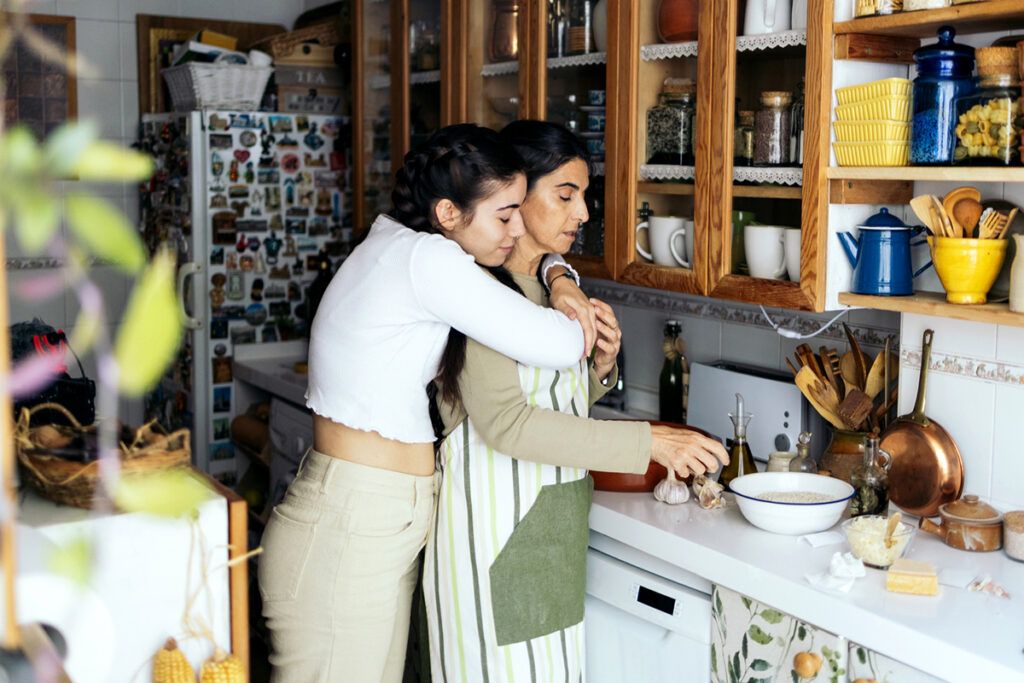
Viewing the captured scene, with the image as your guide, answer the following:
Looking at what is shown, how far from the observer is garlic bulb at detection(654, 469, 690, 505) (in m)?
2.26

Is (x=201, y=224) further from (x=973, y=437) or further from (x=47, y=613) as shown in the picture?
(x=47, y=613)

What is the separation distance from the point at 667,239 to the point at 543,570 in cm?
79

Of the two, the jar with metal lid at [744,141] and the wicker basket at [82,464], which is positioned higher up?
the jar with metal lid at [744,141]

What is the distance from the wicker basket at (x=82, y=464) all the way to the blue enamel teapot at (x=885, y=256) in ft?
4.18

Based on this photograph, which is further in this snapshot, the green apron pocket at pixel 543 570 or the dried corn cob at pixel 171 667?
the green apron pocket at pixel 543 570

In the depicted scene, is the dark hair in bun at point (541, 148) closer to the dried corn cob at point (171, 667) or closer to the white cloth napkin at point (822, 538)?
the white cloth napkin at point (822, 538)

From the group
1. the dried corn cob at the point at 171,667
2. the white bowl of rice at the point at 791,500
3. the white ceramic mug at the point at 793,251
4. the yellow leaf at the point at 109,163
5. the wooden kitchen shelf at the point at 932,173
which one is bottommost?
the dried corn cob at the point at 171,667

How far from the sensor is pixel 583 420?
197cm

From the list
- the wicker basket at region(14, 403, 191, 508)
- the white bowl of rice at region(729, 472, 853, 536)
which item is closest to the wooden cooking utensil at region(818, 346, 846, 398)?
the white bowl of rice at region(729, 472, 853, 536)

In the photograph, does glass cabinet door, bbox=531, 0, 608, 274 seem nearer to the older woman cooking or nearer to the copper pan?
the older woman cooking

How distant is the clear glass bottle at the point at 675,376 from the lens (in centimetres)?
283

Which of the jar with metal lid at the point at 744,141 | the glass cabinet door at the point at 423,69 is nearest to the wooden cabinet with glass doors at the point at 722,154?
the jar with metal lid at the point at 744,141

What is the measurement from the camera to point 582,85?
2627mm

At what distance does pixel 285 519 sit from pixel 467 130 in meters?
0.79
